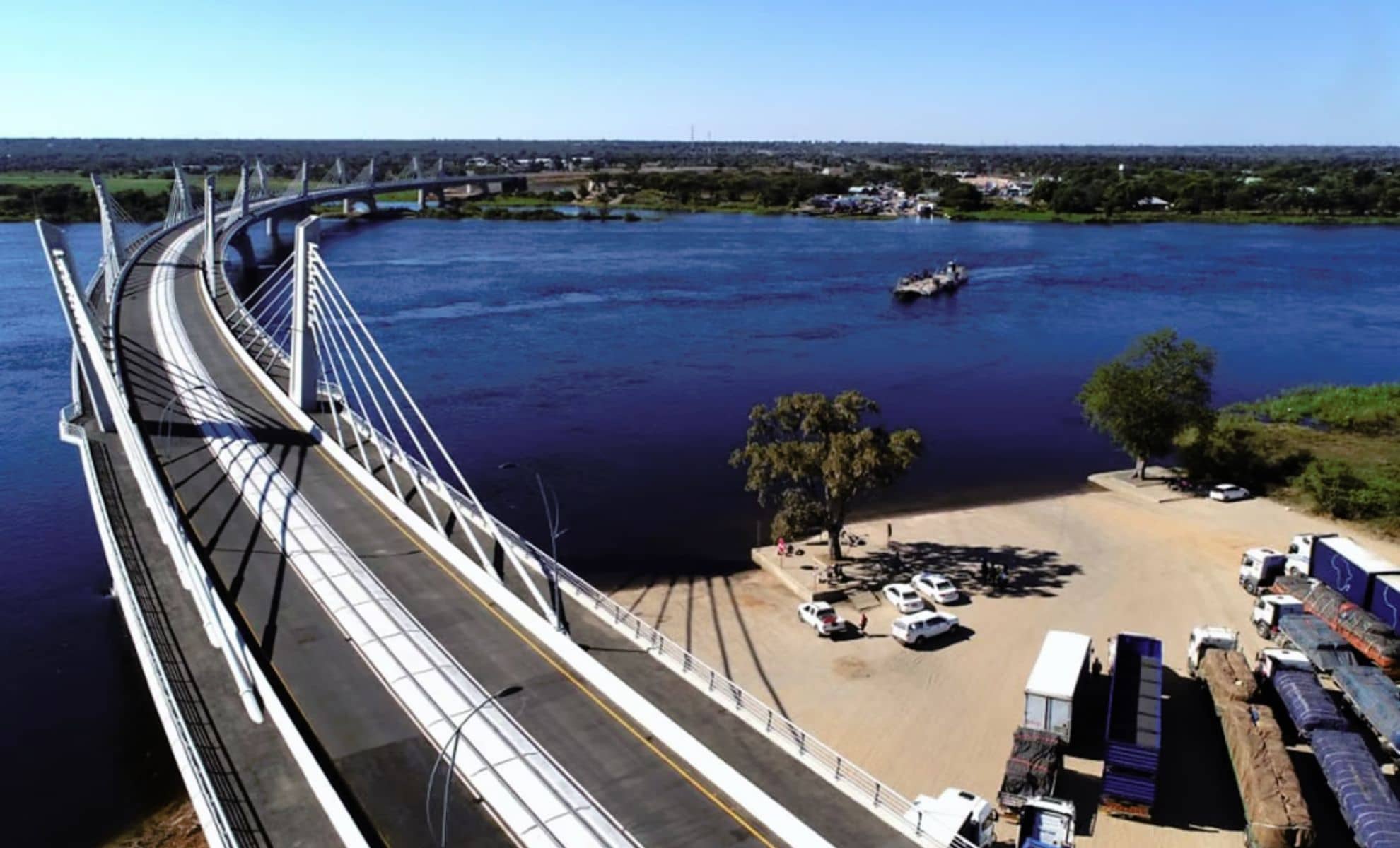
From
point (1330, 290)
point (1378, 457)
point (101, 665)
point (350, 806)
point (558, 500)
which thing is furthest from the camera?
point (1330, 290)

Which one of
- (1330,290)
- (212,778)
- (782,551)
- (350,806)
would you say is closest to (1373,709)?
(782,551)

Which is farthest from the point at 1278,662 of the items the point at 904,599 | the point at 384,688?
the point at 384,688

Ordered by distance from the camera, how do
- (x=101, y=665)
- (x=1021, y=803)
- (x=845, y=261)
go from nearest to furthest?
(x=1021, y=803) → (x=101, y=665) → (x=845, y=261)

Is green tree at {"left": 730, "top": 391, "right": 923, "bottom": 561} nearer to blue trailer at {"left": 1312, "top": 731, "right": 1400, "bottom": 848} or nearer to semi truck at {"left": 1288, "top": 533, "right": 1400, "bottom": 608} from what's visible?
semi truck at {"left": 1288, "top": 533, "right": 1400, "bottom": 608}

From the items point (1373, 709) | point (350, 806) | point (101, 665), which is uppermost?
point (350, 806)

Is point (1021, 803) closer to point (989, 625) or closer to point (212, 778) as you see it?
point (989, 625)

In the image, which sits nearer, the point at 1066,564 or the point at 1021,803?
the point at 1021,803
